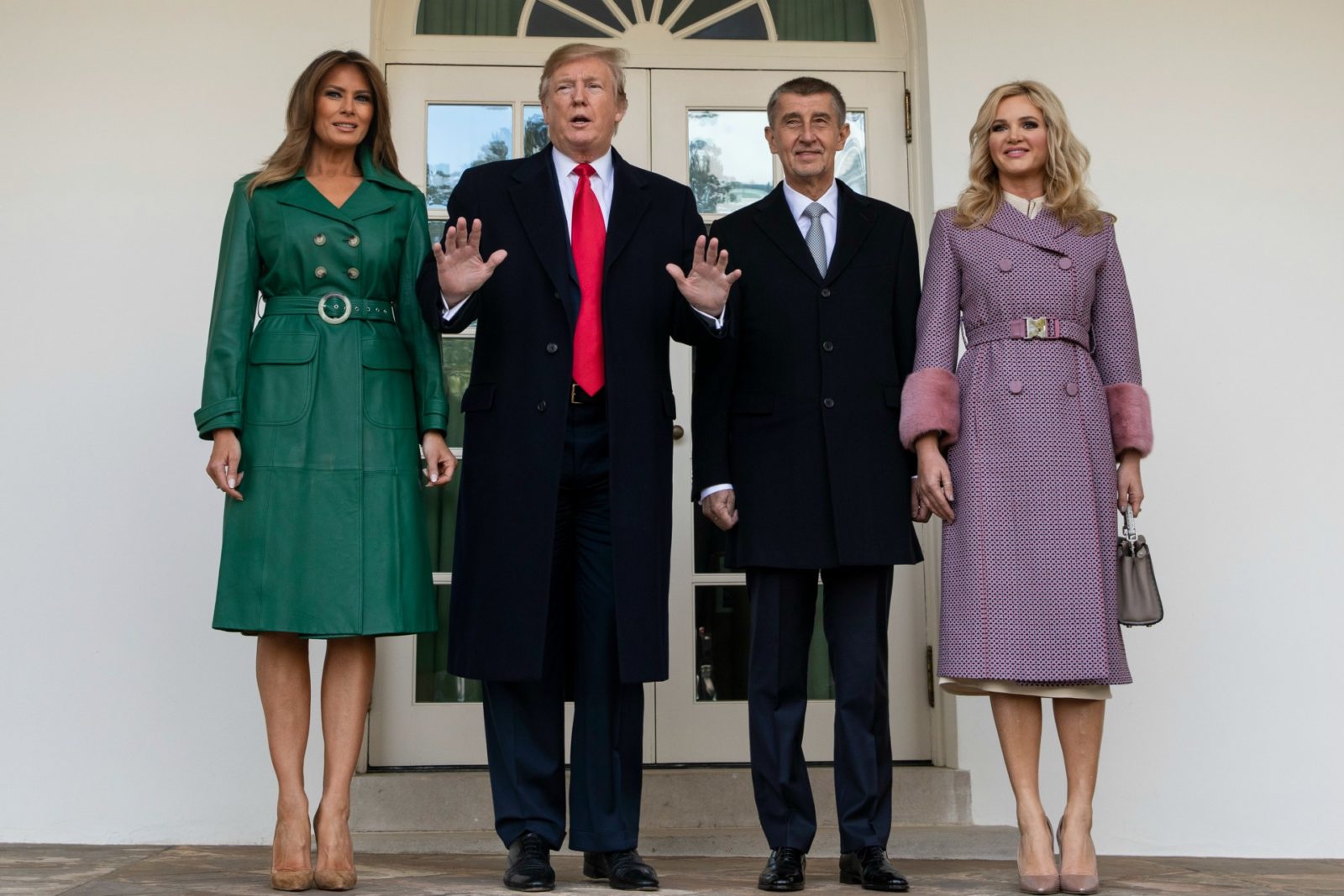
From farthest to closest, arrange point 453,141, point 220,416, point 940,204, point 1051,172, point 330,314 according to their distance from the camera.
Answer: point 453,141, point 940,204, point 1051,172, point 330,314, point 220,416

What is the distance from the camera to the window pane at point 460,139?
4656 mm

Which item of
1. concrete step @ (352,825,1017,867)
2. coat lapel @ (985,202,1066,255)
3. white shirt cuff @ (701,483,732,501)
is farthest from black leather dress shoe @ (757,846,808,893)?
coat lapel @ (985,202,1066,255)

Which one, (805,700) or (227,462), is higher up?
(227,462)

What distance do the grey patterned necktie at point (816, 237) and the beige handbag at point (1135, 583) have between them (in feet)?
3.00

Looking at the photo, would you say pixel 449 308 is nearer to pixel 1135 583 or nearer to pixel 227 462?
pixel 227 462

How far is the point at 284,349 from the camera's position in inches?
124

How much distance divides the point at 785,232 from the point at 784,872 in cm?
143

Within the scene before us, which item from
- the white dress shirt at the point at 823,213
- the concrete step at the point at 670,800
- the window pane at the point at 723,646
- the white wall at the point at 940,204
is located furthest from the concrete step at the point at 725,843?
the white dress shirt at the point at 823,213

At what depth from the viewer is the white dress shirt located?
3410 mm

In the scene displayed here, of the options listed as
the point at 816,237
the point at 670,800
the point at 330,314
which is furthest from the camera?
the point at 670,800

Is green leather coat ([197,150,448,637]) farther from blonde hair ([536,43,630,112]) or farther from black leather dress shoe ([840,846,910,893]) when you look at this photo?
black leather dress shoe ([840,846,910,893])

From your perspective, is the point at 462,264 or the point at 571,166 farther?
the point at 571,166

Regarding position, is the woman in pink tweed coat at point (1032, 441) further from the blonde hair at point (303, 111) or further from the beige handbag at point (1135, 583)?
the blonde hair at point (303, 111)

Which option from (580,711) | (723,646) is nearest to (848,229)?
(580,711)
